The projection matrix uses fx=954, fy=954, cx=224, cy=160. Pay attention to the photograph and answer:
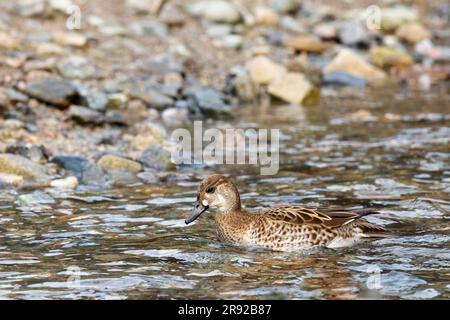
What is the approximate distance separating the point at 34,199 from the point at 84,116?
15.4 ft

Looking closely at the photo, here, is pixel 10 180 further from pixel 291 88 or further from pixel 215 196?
pixel 291 88

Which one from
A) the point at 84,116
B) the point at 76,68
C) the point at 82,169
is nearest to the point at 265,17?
the point at 76,68

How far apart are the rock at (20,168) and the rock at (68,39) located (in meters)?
7.35

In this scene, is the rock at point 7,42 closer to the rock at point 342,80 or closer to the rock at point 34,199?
the rock at point 342,80

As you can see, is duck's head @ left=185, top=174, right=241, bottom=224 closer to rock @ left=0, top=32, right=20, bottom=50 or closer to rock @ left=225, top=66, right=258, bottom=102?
rock @ left=0, top=32, right=20, bottom=50

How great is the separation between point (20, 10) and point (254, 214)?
39.4 feet

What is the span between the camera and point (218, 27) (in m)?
23.4

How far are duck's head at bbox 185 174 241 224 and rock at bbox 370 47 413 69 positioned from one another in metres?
14.7

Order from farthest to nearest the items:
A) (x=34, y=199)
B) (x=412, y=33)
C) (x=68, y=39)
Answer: (x=412, y=33), (x=68, y=39), (x=34, y=199)

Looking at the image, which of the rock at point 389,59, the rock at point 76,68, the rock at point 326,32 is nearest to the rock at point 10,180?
the rock at point 76,68

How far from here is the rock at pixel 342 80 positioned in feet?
71.9

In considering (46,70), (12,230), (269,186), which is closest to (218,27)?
(46,70)

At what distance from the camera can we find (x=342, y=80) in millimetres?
21906
